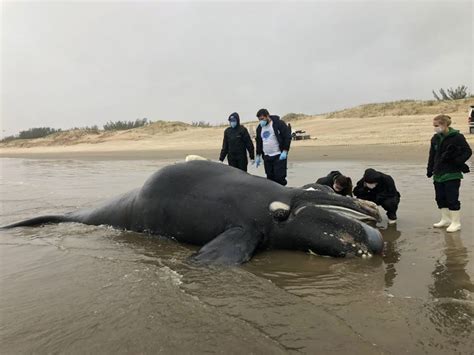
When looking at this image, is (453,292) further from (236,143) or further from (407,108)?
(407,108)

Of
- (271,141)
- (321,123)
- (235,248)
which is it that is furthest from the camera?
(321,123)

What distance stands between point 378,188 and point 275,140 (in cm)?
240

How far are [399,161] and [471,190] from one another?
23.0 ft

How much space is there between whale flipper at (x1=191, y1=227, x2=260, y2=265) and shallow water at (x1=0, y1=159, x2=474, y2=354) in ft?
0.52

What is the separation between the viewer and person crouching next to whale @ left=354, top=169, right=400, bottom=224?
6.70m

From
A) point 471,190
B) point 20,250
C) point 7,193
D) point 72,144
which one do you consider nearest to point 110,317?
point 20,250

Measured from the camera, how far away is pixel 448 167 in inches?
251

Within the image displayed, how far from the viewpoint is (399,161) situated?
51.7 feet

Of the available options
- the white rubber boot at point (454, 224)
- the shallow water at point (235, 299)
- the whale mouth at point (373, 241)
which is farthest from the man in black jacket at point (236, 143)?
the whale mouth at point (373, 241)

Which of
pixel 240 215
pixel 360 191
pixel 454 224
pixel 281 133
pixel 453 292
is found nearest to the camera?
pixel 453 292

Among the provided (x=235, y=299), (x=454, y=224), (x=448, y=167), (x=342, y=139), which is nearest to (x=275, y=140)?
(x=448, y=167)

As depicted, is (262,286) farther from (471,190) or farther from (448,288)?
(471,190)

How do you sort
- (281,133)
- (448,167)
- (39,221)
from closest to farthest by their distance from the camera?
(448,167), (39,221), (281,133)

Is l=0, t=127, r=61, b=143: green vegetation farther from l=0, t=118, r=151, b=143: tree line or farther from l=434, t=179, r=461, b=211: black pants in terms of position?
l=434, t=179, r=461, b=211: black pants
